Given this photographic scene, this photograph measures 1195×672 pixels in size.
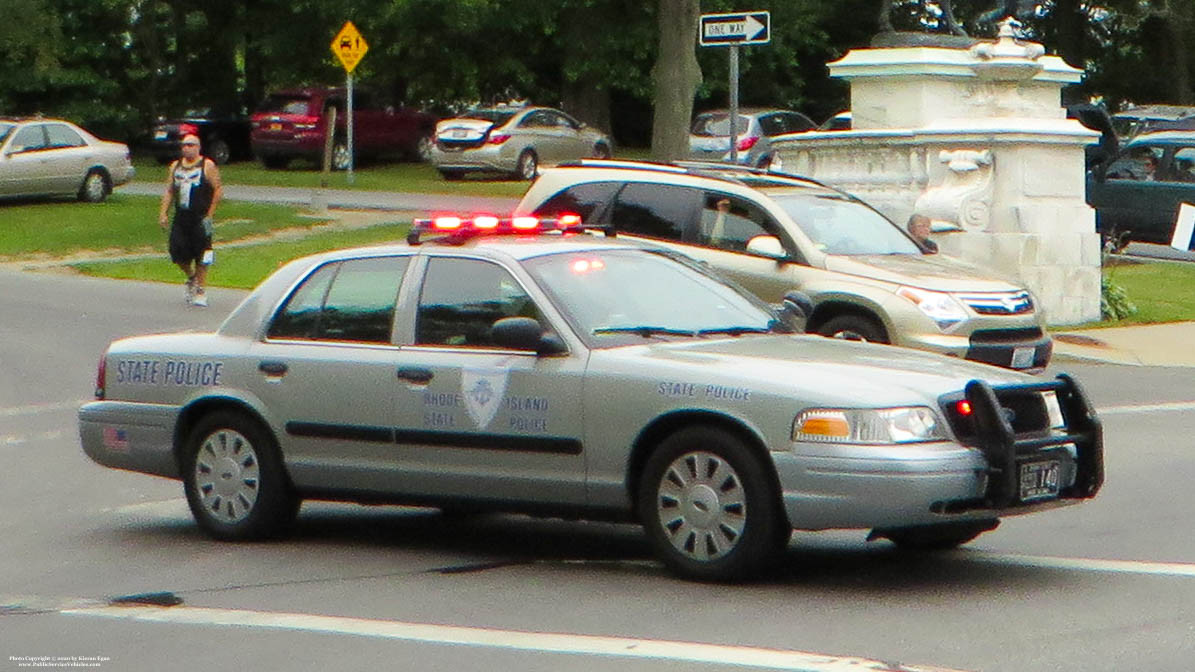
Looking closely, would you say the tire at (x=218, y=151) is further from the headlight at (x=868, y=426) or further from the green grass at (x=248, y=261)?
the headlight at (x=868, y=426)

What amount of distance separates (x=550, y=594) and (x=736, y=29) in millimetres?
11031

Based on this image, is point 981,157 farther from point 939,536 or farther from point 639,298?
point 639,298

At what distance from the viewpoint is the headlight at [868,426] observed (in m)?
7.98

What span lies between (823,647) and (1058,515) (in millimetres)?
3543

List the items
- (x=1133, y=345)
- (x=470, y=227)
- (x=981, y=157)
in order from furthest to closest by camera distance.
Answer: (x=981, y=157) → (x=1133, y=345) → (x=470, y=227)

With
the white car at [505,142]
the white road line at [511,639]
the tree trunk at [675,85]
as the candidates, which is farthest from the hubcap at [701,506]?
the white car at [505,142]

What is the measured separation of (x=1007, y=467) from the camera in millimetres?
8062

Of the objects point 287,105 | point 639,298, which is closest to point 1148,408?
point 639,298

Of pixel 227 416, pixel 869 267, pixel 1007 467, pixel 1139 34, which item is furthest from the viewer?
pixel 1139 34

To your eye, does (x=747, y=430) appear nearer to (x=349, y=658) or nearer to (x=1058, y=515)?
(x=349, y=658)

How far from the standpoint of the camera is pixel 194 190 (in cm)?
2119

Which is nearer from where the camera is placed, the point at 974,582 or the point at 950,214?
the point at 974,582

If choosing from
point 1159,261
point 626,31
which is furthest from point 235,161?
point 1159,261

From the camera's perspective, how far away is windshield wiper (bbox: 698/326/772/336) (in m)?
9.12
